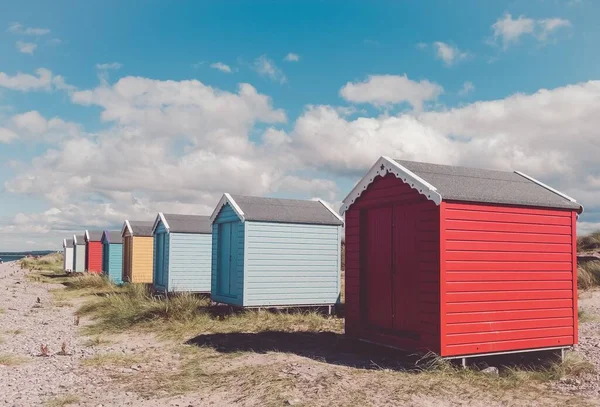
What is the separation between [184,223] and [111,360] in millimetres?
11299

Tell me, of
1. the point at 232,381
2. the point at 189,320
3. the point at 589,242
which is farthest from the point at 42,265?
the point at 232,381

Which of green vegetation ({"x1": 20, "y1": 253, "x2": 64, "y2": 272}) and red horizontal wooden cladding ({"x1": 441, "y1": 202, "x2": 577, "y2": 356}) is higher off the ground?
red horizontal wooden cladding ({"x1": 441, "y1": 202, "x2": 577, "y2": 356})

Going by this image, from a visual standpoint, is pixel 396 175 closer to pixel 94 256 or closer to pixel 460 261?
pixel 460 261

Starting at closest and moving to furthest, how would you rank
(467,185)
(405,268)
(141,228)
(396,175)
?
(467,185) → (405,268) → (396,175) → (141,228)

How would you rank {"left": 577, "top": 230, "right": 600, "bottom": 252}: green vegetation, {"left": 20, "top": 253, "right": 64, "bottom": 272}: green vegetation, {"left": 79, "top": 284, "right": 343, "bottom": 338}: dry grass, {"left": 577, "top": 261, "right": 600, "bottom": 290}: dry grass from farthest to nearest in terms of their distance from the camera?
{"left": 20, "top": 253, "right": 64, "bottom": 272}: green vegetation < {"left": 577, "top": 230, "right": 600, "bottom": 252}: green vegetation < {"left": 577, "top": 261, "right": 600, "bottom": 290}: dry grass < {"left": 79, "top": 284, "right": 343, "bottom": 338}: dry grass

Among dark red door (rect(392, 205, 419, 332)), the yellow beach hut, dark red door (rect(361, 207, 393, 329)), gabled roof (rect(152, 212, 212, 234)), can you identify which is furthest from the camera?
the yellow beach hut

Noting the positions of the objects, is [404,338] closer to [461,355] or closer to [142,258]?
[461,355]

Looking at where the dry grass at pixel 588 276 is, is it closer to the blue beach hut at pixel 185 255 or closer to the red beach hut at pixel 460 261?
the red beach hut at pixel 460 261

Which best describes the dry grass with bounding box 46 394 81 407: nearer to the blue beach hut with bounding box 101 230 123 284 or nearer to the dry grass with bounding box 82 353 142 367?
the dry grass with bounding box 82 353 142 367

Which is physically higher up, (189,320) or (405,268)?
(405,268)

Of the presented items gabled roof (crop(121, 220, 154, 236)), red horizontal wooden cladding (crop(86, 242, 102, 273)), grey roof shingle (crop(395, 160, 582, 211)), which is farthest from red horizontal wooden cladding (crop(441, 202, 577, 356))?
red horizontal wooden cladding (crop(86, 242, 102, 273))

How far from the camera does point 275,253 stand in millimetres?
15156

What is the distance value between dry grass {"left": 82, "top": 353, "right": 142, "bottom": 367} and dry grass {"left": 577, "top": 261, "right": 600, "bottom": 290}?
48.6 feet

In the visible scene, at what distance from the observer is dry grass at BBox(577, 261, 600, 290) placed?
18.9 meters
